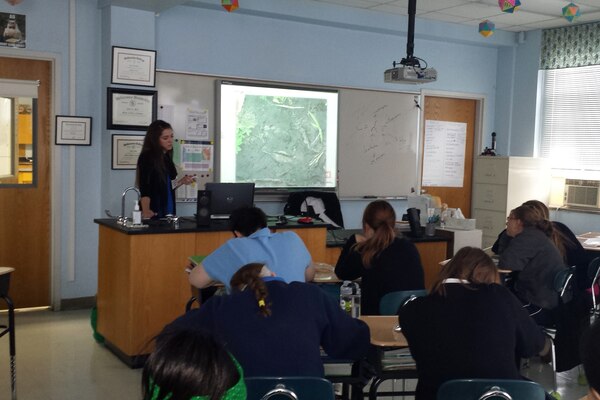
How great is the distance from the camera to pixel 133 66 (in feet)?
19.9

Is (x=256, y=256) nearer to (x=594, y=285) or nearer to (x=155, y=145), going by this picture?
(x=155, y=145)

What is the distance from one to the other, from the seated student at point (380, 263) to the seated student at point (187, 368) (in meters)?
2.44

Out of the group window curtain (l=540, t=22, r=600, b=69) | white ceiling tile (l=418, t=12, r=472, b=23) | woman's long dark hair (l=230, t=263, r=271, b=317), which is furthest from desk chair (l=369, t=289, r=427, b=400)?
window curtain (l=540, t=22, r=600, b=69)

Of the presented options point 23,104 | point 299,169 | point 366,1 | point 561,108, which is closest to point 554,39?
point 561,108

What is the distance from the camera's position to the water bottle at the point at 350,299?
3559 mm

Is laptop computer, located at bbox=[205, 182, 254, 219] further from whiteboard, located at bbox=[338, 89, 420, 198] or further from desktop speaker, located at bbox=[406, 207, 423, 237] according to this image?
whiteboard, located at bbox=[338, 89, 420, 198]

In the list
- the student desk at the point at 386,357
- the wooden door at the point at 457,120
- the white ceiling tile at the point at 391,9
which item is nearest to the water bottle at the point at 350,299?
the student desk at the point at 386,357

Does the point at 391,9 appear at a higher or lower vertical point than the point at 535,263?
higher

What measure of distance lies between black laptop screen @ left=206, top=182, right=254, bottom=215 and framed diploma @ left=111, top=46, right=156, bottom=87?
5.29 ft

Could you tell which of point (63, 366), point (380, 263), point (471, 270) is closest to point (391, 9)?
point (380, 263)

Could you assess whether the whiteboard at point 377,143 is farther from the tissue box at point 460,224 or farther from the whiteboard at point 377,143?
the tissue box at point 460,224

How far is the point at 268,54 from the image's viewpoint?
7004 mm

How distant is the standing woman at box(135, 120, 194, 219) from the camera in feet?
17.2

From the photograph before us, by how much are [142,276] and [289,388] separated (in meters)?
2.66
